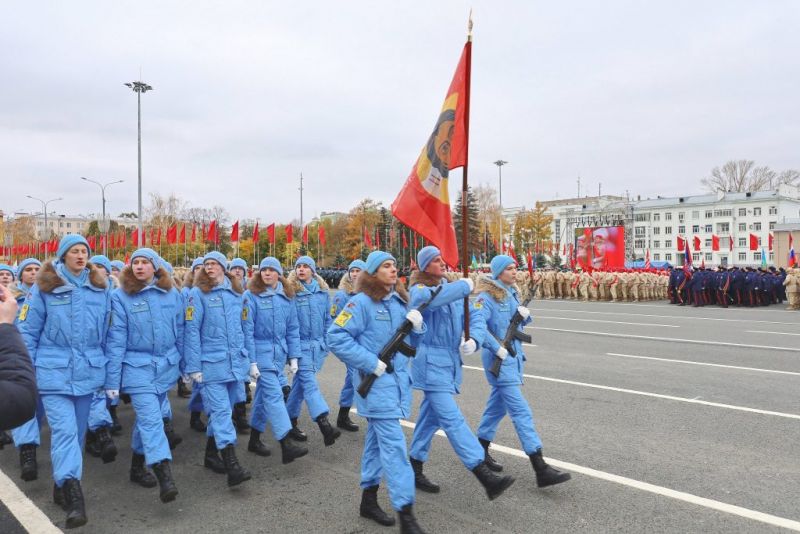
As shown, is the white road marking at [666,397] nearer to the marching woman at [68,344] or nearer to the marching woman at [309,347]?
the marching woman at [309,347]

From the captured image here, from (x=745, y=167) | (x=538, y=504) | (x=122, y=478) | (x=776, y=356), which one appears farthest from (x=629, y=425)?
(x=745, y=167)

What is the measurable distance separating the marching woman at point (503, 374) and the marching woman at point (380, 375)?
0.96 meters

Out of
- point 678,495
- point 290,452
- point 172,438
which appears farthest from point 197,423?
point 678,495

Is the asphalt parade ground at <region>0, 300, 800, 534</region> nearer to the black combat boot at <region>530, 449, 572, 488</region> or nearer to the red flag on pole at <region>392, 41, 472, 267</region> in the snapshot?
the black combat boot at <region>530, 449, 572, 488</region>

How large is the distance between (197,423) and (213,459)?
153 cm

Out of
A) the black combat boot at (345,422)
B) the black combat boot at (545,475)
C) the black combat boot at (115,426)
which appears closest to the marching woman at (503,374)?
the black combat boot at (545,475)

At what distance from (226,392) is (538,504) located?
277 centimetres

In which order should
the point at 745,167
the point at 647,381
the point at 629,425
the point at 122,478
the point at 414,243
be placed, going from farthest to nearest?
1. the point at 745,167
2. the point at 414,243
3. the point at 647,381
4. the point at 629,425
5. the point at 122,478

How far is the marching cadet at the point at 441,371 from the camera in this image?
414 centimetres

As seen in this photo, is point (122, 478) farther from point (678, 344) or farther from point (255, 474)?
point (678, 344)

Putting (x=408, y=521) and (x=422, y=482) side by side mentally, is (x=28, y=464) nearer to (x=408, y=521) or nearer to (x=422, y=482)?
(x=422, y=482)

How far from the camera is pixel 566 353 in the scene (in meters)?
11.3

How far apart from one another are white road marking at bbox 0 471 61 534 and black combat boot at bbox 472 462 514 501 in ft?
9.40

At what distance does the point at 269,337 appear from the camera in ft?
19.7
